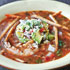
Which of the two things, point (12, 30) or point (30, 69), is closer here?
point (30, 69)

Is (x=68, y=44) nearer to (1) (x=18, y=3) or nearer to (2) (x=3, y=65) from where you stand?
(2) (x=3, y=65)

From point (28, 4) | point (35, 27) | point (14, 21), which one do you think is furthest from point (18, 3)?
point (35, 27)

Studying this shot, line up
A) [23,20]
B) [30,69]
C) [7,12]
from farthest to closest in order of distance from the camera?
[7,12], [23,20], [30,69]

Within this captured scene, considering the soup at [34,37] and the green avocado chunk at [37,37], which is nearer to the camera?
the soup at [34,37]

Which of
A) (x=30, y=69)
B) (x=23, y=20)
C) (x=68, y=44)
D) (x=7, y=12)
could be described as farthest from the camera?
(x=7, y=12)

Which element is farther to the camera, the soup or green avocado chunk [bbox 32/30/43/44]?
green avocado chunk [bbox 32/30/43/44]

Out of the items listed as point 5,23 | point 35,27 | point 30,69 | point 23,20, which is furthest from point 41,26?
point 30,69
